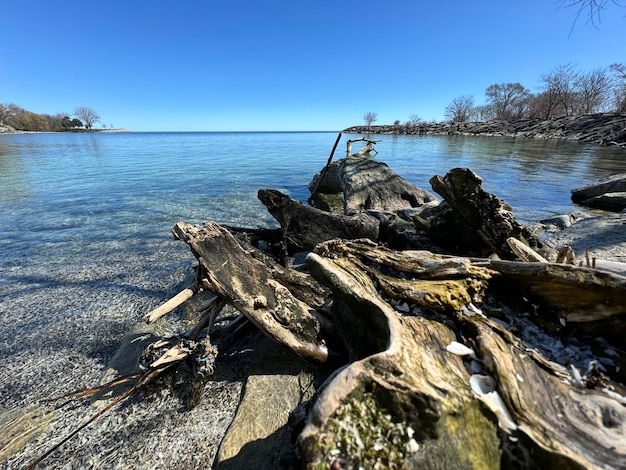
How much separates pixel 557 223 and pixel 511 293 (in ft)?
25.6

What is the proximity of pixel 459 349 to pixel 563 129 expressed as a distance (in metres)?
61.4

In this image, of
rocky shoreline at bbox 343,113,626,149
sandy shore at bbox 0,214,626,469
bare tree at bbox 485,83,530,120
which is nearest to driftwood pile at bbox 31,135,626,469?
sandy shore at bbox 0,214,626,469

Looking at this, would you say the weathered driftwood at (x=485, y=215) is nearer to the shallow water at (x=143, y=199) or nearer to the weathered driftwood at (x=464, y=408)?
the weathered driftwood at (x=464, y=408)

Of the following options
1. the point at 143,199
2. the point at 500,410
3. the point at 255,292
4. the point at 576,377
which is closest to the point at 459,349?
the point at 500,410

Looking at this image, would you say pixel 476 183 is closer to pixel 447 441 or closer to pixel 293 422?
pixel 447 441

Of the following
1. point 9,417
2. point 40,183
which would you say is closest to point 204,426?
point 9,417

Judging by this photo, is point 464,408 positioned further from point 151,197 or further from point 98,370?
point 151,197

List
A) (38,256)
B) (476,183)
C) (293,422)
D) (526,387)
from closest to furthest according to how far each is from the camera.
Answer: (526,387), (293,422), (476,183), (38,256)

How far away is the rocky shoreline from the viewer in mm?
34969

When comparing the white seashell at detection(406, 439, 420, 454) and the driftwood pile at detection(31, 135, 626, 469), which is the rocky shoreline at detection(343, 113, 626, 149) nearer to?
the driftwood pile at detection(31, 135, 626, 469)

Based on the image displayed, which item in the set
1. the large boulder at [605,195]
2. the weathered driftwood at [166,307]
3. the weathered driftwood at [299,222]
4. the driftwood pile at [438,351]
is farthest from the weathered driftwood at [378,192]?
the weathered driftwood at [166,307]

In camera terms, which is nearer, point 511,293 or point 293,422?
point 293,422

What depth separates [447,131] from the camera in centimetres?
6500

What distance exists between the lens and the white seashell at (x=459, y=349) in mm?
1619
